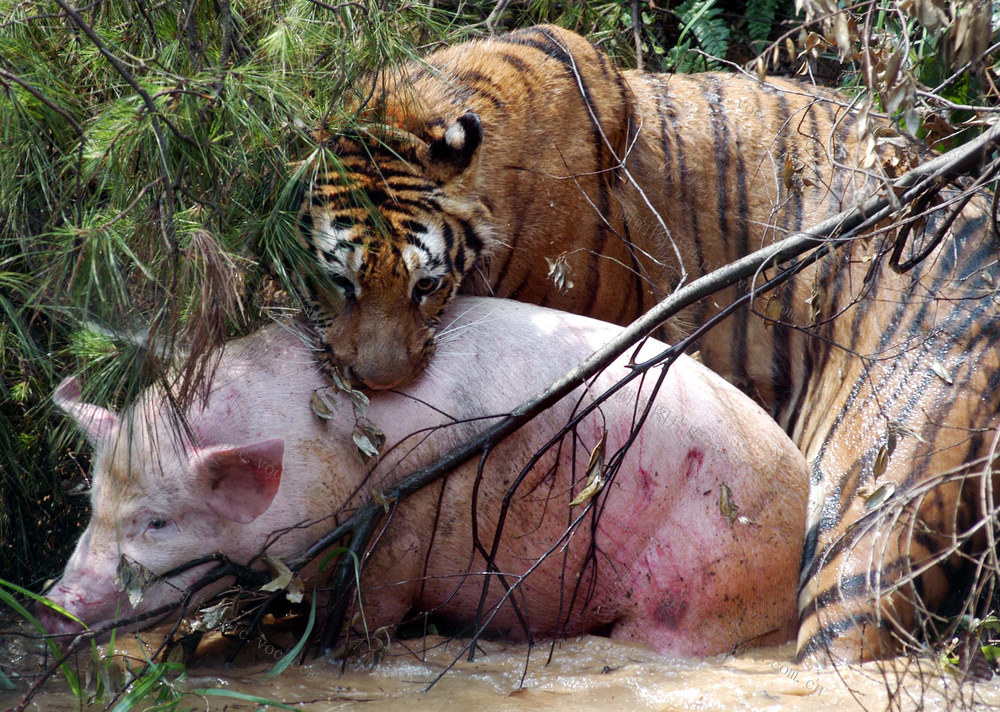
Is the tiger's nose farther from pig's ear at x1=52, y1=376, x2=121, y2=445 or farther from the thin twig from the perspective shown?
pig's ear at x1=52, y1=376, x2=121, y2=445

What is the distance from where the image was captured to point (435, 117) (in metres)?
3.27

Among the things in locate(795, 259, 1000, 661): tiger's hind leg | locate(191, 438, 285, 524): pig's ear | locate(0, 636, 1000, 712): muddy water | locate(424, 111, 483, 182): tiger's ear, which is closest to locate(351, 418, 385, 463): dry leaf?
locate(191, 438, 285, 524): pig's ear

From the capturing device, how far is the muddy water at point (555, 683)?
2584 mm

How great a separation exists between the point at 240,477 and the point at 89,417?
46cm

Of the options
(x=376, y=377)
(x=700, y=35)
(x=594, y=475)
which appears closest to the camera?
(x=594, y=475)

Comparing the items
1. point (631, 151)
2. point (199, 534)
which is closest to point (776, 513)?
point (631, 151)

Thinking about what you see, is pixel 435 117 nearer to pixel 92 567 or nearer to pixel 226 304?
pixel 226 304

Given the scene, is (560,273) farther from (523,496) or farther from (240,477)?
(240,477)

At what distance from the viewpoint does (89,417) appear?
2777mm

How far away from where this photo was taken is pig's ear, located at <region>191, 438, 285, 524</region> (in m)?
2.64

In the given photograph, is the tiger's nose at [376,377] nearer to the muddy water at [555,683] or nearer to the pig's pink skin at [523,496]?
the pig's pink skin at [523,496]

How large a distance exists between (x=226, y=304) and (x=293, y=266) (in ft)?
1.24

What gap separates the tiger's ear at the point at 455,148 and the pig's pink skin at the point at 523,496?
506mm

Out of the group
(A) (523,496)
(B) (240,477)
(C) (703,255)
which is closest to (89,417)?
(B) (240,477)
